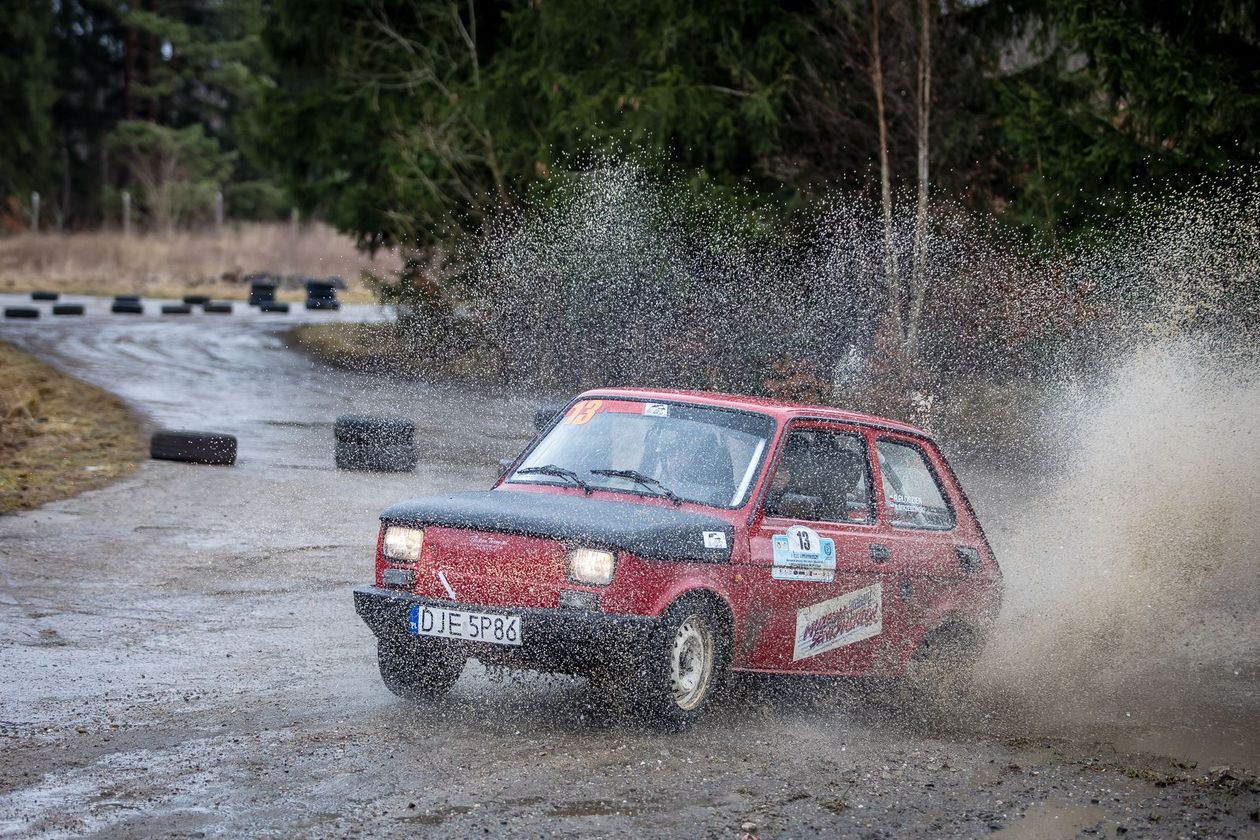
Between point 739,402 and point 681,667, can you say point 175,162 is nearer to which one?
point 739,402

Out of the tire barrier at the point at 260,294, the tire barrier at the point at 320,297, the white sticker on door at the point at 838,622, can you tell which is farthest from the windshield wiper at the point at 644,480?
the tire barrier at the point at 320,297

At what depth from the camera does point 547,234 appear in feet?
90.8

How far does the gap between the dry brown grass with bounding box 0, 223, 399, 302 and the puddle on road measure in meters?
46.7

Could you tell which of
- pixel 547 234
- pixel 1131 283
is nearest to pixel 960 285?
pixel 1131 283

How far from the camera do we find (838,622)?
25.8ft

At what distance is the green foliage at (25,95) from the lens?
70.5 meters

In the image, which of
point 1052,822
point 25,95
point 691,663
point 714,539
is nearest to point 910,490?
point 714,539

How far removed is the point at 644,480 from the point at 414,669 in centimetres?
140

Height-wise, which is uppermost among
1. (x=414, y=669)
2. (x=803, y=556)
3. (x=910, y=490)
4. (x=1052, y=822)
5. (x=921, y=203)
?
(x=921, y=203)

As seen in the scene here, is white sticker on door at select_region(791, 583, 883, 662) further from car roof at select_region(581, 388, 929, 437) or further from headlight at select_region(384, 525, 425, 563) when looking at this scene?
headlight at select_region(384, 525, 425, 563)

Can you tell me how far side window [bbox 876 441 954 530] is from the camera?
28.0 ft

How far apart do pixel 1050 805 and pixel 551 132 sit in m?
22.9

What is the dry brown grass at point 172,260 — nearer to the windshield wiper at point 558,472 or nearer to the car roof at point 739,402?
the car roof at point 739,402

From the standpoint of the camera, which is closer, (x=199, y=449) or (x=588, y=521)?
(x=588, y=521)
